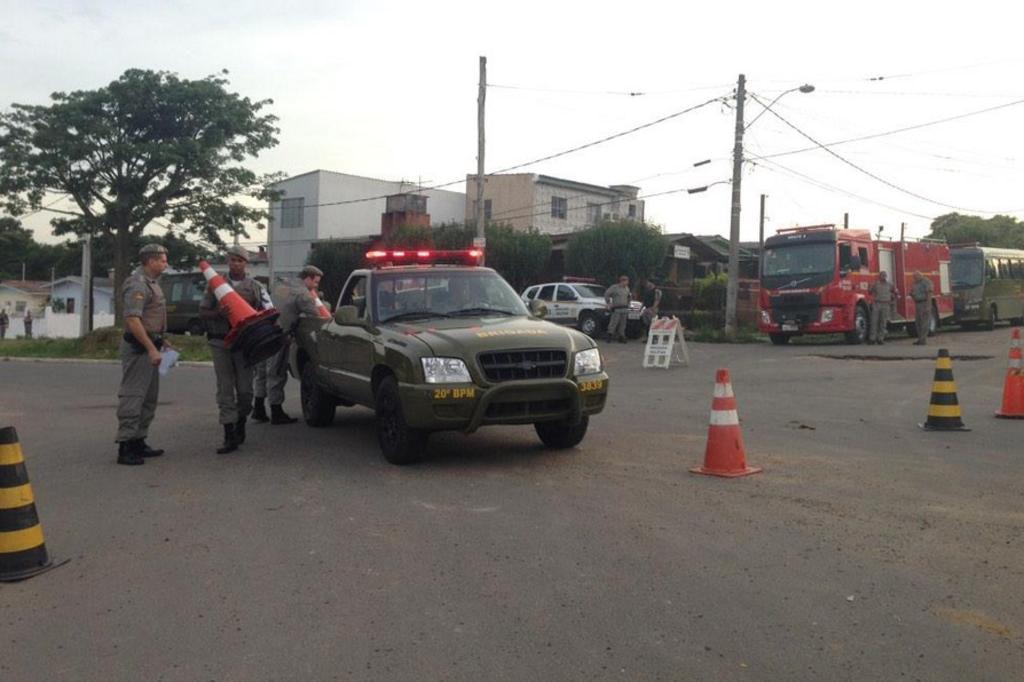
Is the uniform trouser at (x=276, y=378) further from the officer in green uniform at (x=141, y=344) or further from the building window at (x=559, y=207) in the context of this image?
the building window at (x=559, y=207)

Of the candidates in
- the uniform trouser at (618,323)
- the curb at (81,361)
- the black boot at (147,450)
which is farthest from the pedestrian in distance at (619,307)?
the black boot at (147,450)

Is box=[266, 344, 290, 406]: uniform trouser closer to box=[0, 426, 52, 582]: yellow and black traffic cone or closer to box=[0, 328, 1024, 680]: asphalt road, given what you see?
box=[0, 328, 1024, 680]: asphalt road

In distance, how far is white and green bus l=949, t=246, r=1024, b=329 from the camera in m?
30.4

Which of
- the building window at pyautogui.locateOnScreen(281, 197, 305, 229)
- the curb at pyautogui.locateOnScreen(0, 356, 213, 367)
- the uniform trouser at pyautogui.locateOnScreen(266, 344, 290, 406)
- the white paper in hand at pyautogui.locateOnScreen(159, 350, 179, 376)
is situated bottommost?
the curb at pyautogui.locateOnScreen(0, 356, 213, 367)

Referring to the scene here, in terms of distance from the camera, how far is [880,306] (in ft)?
80.1

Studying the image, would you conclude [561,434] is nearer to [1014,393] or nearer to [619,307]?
[1014,393]

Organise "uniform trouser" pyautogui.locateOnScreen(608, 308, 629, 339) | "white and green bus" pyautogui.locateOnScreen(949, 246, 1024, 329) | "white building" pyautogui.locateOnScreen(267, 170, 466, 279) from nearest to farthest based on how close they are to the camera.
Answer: "uniform trouser" pyautogui.locateOnScreen(608, 308, 629, 339)
"white and green bus" pyautogui.locateOnScreen(949, 246, 1024, 329)
"white building" pyautogui.locateOnScreen(267, 170, 466, 279)

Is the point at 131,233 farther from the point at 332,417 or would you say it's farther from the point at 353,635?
the point at 353,635

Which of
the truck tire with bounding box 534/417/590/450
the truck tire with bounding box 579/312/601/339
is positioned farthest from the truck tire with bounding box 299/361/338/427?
the truck tire with bounding box 579/312/601/339

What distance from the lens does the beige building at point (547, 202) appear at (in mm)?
54938

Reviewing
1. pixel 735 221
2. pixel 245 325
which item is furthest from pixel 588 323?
pixel 245 325

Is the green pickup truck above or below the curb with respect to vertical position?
above

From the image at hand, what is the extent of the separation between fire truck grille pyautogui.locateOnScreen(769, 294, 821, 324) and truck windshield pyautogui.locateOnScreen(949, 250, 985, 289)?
8.12 metres

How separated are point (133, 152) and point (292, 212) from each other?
1313 inches
